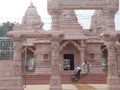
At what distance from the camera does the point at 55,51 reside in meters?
18.9

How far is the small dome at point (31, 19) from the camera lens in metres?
38.6

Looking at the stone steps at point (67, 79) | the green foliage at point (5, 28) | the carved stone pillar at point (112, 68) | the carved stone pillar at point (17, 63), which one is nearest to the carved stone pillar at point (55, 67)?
the carved stone pillar at point (17, 63)

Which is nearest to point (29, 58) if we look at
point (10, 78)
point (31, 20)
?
point (31, 20)

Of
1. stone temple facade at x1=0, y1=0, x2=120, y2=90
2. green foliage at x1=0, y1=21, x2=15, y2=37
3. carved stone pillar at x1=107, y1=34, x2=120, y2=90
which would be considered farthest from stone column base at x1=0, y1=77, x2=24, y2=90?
green foliage at x1=0, y1=21, x2=15, y2=37

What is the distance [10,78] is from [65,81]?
809 cm

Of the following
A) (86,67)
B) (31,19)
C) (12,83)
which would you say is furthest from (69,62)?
(12,83)

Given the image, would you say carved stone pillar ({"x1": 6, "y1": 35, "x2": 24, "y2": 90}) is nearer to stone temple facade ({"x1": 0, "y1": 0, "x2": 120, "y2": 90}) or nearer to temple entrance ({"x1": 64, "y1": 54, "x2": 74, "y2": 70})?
stone temple facade ({"x1": 0, "y1": 0, "x2": 120, "y2": 90})

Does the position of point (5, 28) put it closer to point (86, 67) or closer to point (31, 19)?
point (31, 19)

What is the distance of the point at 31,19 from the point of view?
3997 centimetres

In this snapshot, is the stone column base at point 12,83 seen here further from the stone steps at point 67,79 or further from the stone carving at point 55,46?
the stone steps at point 67,79

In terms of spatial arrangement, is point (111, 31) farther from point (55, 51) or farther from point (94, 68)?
point (94, 68)

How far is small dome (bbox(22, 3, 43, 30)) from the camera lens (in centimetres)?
3862

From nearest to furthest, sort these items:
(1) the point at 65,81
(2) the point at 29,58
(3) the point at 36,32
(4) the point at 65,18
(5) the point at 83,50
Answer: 1. (3) the point at 36,32
2. (1) the point at 65,81
3. (5) the point at 83,50
4. (4) the point at 65,18
5. (2) the point at 29,58

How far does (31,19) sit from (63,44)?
10601 mm
